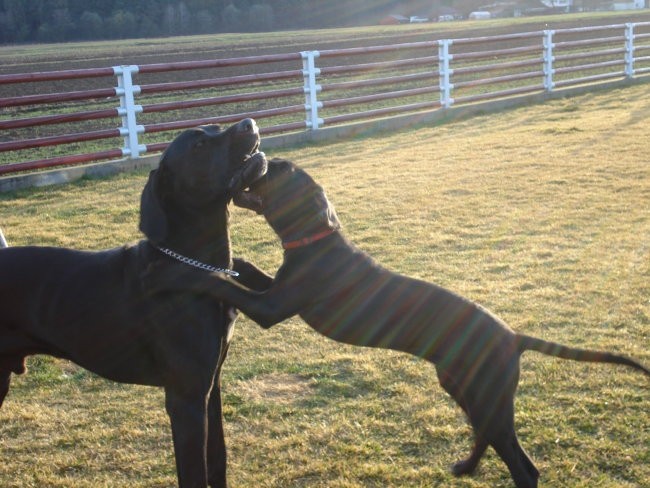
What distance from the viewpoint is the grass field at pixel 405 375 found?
3.84 metres

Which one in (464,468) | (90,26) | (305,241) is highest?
(90,26)

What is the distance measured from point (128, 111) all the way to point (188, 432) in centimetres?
900

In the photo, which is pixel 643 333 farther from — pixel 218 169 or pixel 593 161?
pixel 593 161

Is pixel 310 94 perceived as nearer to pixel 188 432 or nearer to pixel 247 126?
pixel 247 126

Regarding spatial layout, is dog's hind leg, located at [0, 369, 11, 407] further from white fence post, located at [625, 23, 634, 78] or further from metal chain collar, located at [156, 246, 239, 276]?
white fence post, located at [625, 23, 634, 78]

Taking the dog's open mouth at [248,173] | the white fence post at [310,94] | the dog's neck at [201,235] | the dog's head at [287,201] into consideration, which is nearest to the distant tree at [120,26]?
the white fence post at [310,94]

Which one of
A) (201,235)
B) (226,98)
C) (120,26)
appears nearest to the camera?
(201,235)

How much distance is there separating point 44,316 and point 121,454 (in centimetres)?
91

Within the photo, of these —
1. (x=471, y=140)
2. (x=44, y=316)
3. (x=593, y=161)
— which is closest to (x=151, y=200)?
(x=44, y=316)

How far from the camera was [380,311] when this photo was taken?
11.9 ft

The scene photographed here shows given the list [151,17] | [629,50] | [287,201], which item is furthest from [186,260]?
[151,17]

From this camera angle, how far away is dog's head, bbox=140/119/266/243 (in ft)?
11.1

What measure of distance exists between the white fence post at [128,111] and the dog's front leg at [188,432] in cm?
871

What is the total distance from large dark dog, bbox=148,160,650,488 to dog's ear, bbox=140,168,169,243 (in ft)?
0.51
